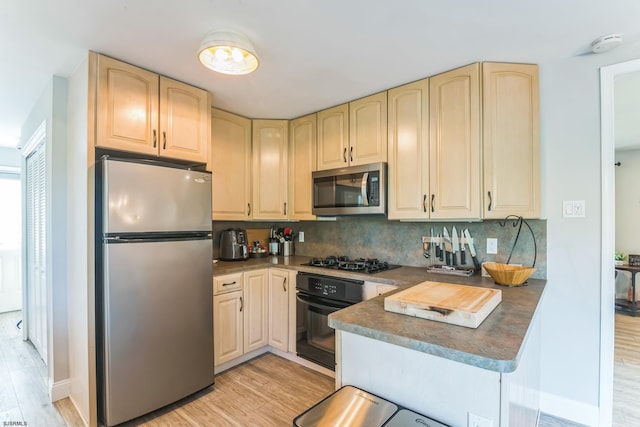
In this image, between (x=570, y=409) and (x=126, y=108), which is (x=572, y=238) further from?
(x=126, y=108)

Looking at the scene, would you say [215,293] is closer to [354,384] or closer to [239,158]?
[239,158]

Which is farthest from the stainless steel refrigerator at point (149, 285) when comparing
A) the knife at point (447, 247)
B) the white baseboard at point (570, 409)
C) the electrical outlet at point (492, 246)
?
the white baseboard at point (570, 409)

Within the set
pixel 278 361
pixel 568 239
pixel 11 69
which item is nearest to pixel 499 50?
pixel 568 239

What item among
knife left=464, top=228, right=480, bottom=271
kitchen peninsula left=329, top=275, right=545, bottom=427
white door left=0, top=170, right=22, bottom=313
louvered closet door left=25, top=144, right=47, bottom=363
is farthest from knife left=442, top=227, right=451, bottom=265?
white door left=0, top=170, right=22, bottom=313

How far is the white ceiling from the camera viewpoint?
148 cm

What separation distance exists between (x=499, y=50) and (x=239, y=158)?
89.1 inches

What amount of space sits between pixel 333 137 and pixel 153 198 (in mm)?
1579

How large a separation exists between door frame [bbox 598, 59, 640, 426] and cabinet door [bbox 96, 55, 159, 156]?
2911mm

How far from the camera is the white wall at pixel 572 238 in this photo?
1939mm

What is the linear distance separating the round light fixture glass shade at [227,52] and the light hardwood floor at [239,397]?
7.26ft

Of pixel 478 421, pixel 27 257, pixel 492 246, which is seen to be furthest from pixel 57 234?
pixel 492 246

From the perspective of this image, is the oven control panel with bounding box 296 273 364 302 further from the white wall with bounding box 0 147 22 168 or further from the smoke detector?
the white wall with bounding box 0 147 22 168

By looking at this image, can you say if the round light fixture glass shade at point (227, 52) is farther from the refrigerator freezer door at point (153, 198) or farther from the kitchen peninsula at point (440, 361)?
the kitchen peninsula at point (440, 361)

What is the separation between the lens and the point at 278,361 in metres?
2.81
